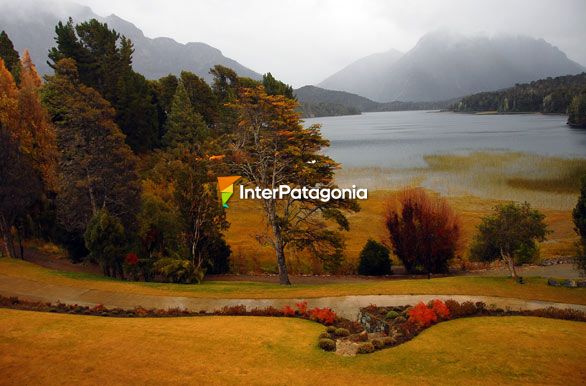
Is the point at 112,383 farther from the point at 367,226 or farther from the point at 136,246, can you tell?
Answer: the point at 367,226

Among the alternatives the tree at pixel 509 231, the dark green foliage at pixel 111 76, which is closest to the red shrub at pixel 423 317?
the tree at pixel 509 231

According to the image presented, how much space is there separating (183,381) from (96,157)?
799 inches

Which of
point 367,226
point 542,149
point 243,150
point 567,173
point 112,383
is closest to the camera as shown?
point 112,383

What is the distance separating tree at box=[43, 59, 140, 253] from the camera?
26781mm

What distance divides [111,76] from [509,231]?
53.3 metres

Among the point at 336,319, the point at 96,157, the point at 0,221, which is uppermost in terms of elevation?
the point at 96,157

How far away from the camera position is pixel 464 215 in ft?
147

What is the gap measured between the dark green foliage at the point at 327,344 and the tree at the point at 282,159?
38.7 ft

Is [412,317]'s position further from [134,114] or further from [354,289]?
[134,114]

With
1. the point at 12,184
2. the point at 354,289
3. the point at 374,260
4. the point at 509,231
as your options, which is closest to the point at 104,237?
the point at 12,184

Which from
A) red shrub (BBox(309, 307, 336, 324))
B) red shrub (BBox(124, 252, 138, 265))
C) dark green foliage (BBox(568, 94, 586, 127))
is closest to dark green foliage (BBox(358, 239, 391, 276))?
red shrub (BBox(309, 307, 336, 324))

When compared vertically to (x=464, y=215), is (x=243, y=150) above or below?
above

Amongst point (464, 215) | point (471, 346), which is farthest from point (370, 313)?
point (464, 215)

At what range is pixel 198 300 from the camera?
776 inches
